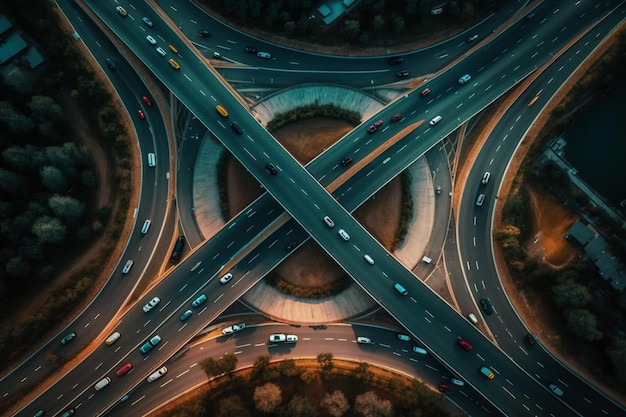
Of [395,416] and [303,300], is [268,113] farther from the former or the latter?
[395,416]

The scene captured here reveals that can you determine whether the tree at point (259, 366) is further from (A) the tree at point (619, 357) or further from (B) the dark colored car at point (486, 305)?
(A) the tree at point (619, 357)

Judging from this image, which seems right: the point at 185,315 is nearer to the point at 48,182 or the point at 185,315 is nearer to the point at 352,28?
the point at 48,182

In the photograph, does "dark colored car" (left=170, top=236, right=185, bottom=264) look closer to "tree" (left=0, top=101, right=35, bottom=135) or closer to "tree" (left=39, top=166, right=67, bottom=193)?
"tree" (left=39, top=166, right=67, bottom=193)

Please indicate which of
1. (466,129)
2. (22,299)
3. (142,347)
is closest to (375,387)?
(142,347)

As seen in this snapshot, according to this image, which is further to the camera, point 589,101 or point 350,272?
point 589,101

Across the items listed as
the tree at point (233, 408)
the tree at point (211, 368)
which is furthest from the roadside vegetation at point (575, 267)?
the tree at point (211, 368)

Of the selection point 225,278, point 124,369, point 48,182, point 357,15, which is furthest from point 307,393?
point 357,15
